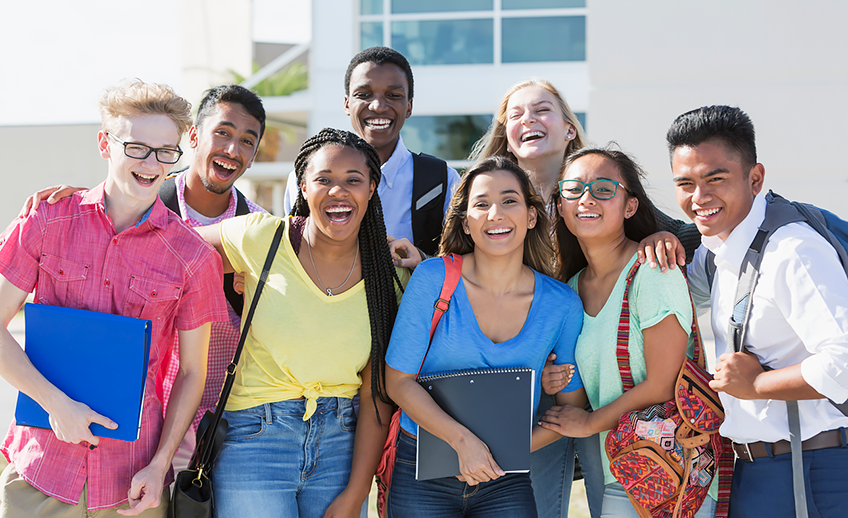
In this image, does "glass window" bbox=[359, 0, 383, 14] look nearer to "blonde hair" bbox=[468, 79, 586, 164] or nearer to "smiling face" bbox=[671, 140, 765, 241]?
"blonde hair" bbox=[468, 79, 586, 164]

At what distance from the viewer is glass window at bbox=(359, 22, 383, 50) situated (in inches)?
461

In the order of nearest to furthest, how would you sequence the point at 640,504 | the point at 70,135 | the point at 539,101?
1. the point at 640,504
2. the point at 539,101
3. the point at 70,135

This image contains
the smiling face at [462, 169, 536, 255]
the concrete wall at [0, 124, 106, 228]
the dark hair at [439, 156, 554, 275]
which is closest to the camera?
the smiling face at [462, 169, 536, 255]

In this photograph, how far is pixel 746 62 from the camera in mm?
8984

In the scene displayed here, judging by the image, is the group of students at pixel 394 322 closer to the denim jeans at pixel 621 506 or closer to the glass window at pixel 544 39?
the denim jeans at pixel 621 506

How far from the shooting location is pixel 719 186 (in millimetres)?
2645

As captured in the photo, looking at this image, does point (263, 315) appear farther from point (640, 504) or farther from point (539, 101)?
point (539, 101)

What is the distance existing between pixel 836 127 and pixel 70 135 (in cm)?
2119

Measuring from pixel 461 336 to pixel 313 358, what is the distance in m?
0.64

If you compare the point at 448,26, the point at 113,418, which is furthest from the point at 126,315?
the point at 448,26

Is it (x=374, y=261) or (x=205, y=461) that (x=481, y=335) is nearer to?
(x=374, y=261)

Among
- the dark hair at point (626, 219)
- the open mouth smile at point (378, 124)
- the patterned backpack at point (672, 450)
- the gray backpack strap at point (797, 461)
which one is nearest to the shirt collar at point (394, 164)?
the open mouth smile at point (378, 124)

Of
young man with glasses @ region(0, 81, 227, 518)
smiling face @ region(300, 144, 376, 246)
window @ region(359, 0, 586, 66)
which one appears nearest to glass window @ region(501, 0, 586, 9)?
→ window @ region(359, 0, 586, 66)

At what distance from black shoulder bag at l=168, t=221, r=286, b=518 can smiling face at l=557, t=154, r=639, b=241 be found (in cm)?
137
